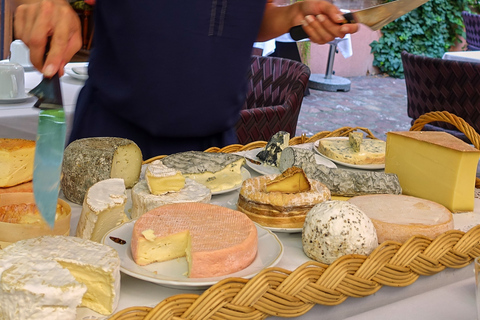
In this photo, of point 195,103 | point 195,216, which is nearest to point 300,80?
point 195,103

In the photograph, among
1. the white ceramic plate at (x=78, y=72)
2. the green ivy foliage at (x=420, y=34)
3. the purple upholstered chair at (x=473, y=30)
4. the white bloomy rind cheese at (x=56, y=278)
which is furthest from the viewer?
the green ivy foliage at (x=420, y=34)

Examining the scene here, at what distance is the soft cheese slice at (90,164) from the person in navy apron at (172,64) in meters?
0.21

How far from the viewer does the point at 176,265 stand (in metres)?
0.98

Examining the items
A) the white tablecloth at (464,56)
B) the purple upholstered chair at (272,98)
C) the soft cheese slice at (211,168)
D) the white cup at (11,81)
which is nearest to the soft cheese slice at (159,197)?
the soft cheese slice at (211,168)

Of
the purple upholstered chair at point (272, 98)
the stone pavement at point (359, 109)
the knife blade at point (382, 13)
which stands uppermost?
the knife blade at point (382, 13)

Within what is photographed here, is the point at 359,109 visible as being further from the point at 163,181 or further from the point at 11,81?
the point at 163,181

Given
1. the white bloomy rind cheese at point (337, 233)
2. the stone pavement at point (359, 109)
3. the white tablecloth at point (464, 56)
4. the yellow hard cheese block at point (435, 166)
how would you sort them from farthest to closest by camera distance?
the stone pavement at point (359, 109) → the white tablecloth at point (464, 56) → the yellow hard cheese block at point (435, 166) → the white bloomy rind cheese at point (337, 233)

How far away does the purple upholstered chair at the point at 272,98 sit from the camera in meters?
2.43

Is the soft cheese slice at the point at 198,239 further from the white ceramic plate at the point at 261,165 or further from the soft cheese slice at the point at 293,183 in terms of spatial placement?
the white ceramic plate at the point at 261,165

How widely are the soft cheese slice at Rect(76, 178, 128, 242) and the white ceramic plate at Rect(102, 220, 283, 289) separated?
3cm

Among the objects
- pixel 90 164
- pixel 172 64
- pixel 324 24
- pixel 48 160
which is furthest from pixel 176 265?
pixel 324 24

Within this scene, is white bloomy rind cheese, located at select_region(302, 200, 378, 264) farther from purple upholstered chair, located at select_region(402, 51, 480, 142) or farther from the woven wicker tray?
purple upholstered chair, located at select_region(402, 51, 480, 142)

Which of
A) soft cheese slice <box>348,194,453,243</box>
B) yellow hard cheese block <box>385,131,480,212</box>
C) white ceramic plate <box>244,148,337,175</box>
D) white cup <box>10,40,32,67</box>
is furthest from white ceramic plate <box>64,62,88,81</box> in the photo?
soft cheese slice <box>348,194,453,243</box>

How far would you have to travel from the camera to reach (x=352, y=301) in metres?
1.01
